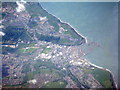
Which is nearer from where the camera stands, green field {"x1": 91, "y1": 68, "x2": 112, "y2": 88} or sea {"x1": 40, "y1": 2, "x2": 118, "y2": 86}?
green field {"x1": 91, "y1": 68, "x2": 112, "y2": 88}

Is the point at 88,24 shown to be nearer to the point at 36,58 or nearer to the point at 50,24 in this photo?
the point at 50,24

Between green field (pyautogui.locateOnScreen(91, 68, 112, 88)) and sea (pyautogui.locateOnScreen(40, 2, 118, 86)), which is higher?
sea (pyautogui.locateOnScreen(40, 2, 118, 86))

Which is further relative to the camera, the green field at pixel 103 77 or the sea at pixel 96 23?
the sea at pixel 96 23

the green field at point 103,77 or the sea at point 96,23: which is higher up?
the sea at point 96,23

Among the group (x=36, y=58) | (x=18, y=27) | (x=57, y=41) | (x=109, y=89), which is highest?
(x=18, y=27)

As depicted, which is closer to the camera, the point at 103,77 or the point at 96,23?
the point at 103,77

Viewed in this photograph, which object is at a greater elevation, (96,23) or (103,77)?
(96,23)

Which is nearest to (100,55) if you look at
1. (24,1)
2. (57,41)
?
(57,41)

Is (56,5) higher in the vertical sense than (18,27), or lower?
higher
